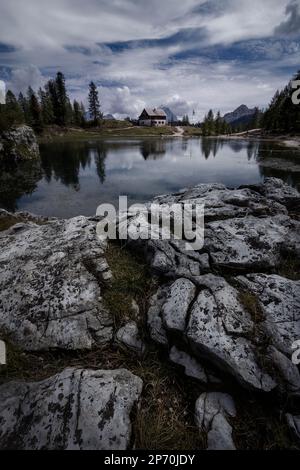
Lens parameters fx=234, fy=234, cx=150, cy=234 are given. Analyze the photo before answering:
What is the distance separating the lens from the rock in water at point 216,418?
3.25m

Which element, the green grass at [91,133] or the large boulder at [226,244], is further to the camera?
the green grass at [91,133]

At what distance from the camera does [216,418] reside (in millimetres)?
3455

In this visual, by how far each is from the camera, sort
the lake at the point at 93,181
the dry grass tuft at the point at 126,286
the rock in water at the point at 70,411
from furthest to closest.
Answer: the lake at the point at 93,181 → the dry grass tuft at the point at 126,286 → the rock in water at the point at 70,411

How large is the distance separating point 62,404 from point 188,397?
6.49ft

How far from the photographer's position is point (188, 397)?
152 inches

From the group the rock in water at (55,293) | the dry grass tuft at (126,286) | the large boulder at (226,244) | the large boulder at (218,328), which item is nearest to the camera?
the large boulder at (218,328)

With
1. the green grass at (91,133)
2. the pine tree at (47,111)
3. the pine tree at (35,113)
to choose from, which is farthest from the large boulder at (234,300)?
the pine tree at (47,111)

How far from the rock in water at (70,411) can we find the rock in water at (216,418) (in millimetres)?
1006

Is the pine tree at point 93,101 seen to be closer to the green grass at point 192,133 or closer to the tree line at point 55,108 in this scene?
the tree line at point 55,108

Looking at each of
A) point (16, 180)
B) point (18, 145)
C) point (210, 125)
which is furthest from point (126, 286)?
point (210, 125)

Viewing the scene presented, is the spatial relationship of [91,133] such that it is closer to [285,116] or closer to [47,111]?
[47,111]
